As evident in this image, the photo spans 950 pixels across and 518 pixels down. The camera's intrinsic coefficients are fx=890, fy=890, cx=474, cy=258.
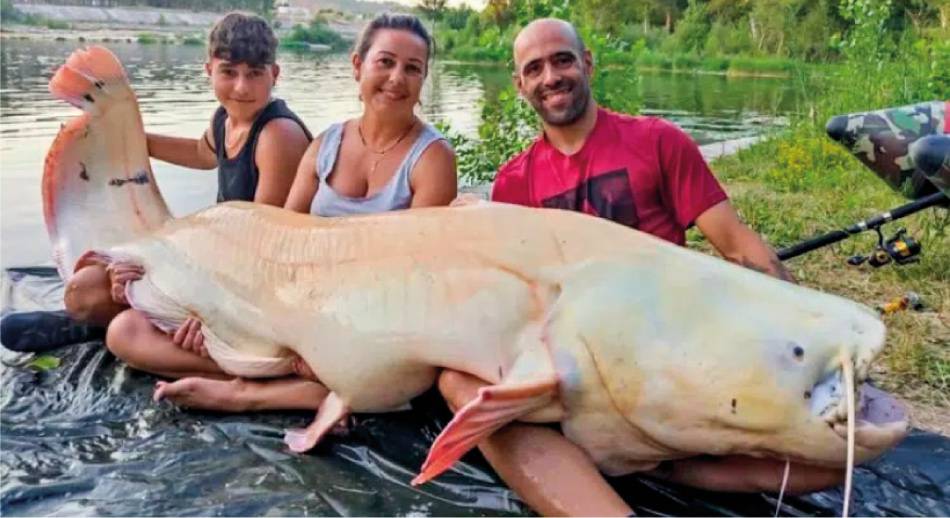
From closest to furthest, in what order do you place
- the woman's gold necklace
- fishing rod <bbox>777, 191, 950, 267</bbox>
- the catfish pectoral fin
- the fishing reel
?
1. the catfish pectoral fin
2. the woman's gold necklace
3. fishing rod <bbox>777, 191, 950, 267</bbox>
4. the fishing reel

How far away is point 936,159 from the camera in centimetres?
273

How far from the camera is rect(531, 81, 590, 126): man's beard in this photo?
2.71 meters

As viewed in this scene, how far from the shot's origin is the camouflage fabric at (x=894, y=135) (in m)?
3.18

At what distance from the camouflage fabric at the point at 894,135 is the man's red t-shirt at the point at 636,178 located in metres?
0.98

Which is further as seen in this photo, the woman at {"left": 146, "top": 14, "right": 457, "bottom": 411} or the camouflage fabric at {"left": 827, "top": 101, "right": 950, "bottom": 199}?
the camouflage fabric at {"left": 827, "top": 101, "right": 950, "bottom": 199}

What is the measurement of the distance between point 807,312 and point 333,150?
1731 mm

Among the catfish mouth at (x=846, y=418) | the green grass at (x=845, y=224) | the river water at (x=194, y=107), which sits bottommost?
the river water at (x=194, y=107)

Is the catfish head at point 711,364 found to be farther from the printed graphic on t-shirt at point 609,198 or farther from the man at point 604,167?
the printed graphic on t-shirt at point 609,198

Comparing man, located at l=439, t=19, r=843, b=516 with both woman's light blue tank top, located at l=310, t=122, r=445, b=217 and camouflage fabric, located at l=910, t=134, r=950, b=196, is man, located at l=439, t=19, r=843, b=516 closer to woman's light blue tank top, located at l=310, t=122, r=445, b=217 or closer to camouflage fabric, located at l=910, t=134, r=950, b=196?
woman's light blue tank top, located at l=310, t=122, r=445, b=217

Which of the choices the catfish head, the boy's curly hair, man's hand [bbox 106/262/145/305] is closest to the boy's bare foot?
man's hand [bbox 106/262/145/305]

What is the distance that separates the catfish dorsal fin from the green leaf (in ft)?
5.21

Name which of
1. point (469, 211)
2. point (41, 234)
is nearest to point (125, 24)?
point (41, 234)

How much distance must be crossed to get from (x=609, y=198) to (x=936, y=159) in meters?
1.02

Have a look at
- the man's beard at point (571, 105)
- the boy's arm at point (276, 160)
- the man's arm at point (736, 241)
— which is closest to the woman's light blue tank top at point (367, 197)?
the boy's arm at point (276, 160)
